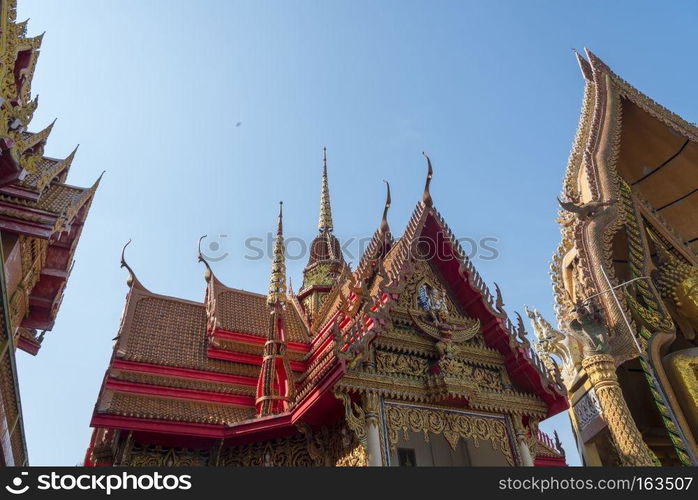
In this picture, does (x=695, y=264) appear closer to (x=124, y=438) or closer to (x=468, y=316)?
(x=468, y=316)

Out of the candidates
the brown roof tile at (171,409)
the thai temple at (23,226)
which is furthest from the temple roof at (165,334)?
the thai temple at (23,226)

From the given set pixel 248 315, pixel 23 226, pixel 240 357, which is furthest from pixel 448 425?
pixel 23 226

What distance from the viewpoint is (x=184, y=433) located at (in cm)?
649

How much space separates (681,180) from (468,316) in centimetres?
1020

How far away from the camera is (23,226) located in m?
8.01

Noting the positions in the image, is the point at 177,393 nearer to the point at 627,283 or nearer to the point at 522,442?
the point at 522,442

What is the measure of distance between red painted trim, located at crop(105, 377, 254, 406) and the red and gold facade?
0.5 inches

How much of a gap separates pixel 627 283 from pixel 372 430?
7.01 m

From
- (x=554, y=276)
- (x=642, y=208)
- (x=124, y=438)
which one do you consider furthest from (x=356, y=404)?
(x=642, y=208)

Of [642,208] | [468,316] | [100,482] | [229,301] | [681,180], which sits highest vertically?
[681,180]

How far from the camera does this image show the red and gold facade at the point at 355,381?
6.32 m

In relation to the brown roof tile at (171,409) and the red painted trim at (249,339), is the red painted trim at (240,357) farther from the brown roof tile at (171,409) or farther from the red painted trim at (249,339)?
the brown roof tile at (171,409)

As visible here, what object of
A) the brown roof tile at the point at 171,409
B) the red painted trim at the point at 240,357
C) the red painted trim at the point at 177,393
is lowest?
the brown roof tile at the point at 171,409

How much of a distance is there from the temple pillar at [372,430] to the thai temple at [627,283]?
3296 millimetres
